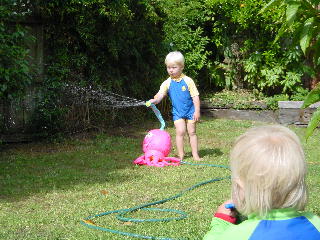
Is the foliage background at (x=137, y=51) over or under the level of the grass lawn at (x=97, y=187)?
over

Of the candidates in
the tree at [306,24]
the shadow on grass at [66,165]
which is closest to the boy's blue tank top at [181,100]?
the shadow on grass at [66,165]

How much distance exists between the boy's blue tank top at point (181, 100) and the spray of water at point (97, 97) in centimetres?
137

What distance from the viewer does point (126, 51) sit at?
9.84m

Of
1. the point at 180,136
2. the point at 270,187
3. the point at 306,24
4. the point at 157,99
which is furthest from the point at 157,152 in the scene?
the point at 270,187

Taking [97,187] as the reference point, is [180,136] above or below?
above

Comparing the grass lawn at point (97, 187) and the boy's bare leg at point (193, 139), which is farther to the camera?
the boy's bare leg at point (193, 139)

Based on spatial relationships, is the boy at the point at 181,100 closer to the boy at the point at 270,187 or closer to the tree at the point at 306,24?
the tree at the point at 306,24

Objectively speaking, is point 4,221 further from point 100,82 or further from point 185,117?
point 100,82

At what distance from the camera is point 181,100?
23.7 feet

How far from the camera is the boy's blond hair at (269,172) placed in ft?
5.96

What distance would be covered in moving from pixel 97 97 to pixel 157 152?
2693mm

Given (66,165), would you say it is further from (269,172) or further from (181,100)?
(269,172)

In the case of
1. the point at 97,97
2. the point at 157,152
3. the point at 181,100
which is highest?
the point at 181,100

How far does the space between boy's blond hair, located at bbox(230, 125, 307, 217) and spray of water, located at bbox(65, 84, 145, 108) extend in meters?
6.72
